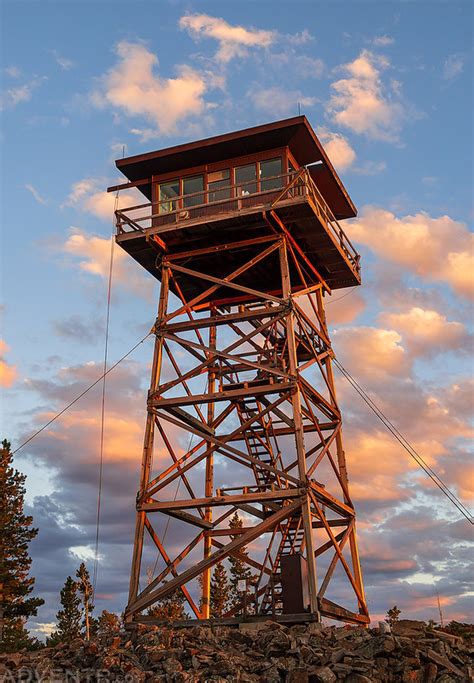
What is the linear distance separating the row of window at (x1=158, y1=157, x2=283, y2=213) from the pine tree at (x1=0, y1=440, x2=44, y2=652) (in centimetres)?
2797

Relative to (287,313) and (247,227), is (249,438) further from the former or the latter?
(247,227)

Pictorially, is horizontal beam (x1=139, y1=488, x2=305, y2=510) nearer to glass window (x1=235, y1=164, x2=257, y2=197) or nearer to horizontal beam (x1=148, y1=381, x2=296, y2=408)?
horizontal beam (x1=148, y1=381, x2=296, y2=408)

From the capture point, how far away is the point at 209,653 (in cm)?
1655

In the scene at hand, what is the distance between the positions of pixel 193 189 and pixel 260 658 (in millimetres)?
15479

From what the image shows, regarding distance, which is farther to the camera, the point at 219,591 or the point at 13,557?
the point at 219,591

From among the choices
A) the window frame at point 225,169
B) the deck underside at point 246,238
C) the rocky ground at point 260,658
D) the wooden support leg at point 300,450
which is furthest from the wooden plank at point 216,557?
the window frame at point 225,169

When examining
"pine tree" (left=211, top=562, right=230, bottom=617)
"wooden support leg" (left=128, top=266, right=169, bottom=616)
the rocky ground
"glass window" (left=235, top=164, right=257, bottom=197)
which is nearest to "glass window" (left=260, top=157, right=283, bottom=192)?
"glass window" (left=235, top=164, right=257, bottom=197)

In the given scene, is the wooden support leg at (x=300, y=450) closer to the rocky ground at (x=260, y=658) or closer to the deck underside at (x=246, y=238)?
the deck underside at (x=246, y=238)

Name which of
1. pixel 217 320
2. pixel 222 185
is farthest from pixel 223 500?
pixel 222 185

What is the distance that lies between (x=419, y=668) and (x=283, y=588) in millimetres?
6461

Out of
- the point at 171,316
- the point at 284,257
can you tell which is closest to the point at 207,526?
the point at 171,316

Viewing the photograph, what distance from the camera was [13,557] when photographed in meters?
50.0

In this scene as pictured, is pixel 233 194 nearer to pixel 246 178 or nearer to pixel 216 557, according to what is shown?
pixel 246 178

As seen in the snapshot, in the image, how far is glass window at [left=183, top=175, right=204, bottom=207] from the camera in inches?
1021
